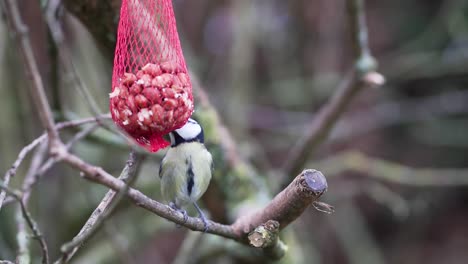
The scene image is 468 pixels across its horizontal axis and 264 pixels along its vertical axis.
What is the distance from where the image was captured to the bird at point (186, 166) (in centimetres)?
213

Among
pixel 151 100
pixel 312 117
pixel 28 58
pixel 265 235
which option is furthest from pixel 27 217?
pixel 312 117

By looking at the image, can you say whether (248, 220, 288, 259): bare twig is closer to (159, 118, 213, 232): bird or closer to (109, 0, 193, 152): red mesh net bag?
(109, 0, 193, 152): red mesh net bag

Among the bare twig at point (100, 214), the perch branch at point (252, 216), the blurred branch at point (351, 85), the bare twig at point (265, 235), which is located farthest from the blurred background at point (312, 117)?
the bare twig at point (100, 214)

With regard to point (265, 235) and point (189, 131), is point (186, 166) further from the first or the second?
point (265, 235)

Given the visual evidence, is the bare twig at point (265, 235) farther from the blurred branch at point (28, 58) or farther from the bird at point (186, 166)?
the blurred branch at point (28, 58)

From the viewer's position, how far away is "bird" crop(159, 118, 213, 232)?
2.13 m

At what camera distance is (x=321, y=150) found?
4.76m

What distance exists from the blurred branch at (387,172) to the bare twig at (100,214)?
219cm

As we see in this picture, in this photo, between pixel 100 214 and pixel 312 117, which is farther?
pixel 312 117

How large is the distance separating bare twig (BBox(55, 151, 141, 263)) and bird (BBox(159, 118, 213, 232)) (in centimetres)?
63

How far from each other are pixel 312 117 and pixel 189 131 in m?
2.55

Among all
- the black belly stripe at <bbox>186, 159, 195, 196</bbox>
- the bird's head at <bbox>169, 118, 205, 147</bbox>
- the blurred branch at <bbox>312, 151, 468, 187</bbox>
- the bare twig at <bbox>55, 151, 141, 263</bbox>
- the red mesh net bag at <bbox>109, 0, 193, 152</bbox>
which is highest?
the red mesh net bag at <bbox>109, 0, 193, 152</bbox>

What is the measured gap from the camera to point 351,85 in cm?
273

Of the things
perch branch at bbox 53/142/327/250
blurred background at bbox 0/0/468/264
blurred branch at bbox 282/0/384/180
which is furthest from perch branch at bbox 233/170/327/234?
blurred background at bbox 0/0/468/264
